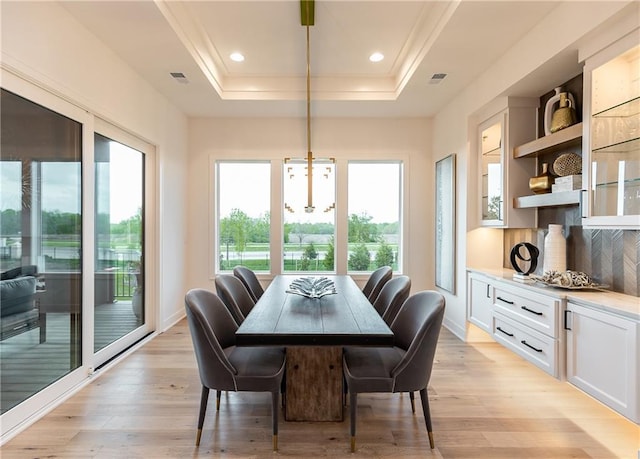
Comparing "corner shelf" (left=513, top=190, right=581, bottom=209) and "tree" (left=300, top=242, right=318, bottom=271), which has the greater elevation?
"corner shelf" (left=513, top=190, right=581, bottom=209)

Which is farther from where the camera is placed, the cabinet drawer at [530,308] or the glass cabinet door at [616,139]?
the cabinet drawer at [530,308]

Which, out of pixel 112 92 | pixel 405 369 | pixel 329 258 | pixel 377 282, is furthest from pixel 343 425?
pixel 112 92

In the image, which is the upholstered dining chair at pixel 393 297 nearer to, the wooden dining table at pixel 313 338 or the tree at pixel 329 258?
the wooden dining table at pixel 313 338

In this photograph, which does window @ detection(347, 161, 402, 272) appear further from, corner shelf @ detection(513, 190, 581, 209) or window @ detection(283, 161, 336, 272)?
corner shelf @ detection(513, 190, 581, 209)

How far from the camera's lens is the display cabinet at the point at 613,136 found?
2000mm

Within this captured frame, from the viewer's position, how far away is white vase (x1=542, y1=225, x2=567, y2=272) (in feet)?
8.87

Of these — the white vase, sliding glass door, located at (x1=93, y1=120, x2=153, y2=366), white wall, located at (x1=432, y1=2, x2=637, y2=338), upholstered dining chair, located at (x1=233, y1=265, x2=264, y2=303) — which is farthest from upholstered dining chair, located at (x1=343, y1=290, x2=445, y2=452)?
sliding glass door, located at (x1=93, y1=120, x2=153, y2=366)

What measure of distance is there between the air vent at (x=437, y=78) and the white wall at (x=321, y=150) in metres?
1.22

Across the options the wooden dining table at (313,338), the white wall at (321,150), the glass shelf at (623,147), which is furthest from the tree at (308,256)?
the glass shelf at (623,147)

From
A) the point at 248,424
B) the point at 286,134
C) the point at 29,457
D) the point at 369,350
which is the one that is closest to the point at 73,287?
the point at 29,457

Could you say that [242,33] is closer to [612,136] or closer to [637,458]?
[612,136]

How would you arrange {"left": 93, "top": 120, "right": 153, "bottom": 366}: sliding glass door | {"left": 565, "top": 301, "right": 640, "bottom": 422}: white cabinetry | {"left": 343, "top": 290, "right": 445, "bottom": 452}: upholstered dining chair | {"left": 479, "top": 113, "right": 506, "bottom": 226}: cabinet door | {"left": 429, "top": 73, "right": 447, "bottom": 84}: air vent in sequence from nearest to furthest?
{"left": 565, "top": 301, "right": 640, "bottom": 422}: white cabinetry, {"left": 343, "top": 290, "right": 445, "bottom": 452}: upholstered dining chair, {"left": 93, "top": 120, "right": 153, "bottom": 366}: sliding glass door, {"left": 479, "top": 113, "right": 506, "bottom": 226}: cabinet door, {"left": 429, "top": 73, "right": 447, "bottom": 84}: air vent

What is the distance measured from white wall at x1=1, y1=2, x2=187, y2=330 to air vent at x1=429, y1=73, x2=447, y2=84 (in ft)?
10.2

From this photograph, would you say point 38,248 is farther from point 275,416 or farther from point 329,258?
point 329,258
